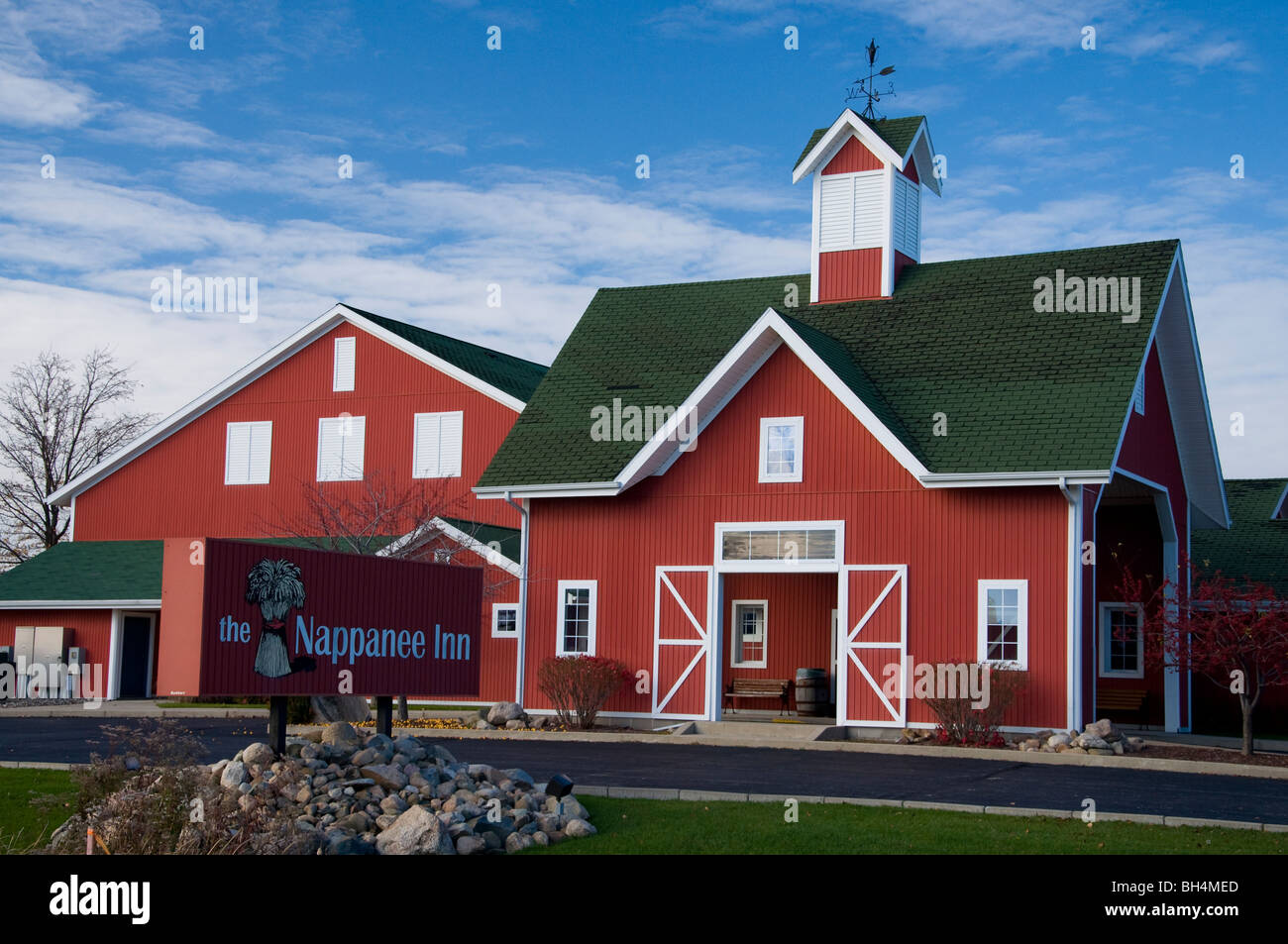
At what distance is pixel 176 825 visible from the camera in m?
11.5

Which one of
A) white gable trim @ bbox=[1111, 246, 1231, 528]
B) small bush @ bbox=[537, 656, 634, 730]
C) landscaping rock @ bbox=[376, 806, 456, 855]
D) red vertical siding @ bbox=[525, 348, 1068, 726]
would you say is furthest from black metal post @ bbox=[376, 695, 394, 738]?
white gable trim @ bbox=[1111, 246, 1231, 528]

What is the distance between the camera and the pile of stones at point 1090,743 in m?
21.3

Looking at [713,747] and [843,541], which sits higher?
[843,541]

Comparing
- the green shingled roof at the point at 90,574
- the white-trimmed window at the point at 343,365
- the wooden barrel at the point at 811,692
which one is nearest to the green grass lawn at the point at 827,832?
the wooden barrel at the point at 811,692

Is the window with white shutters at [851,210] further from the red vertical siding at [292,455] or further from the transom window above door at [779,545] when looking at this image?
the red vertical siding at [292,455]

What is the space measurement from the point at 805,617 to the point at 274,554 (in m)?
17.6

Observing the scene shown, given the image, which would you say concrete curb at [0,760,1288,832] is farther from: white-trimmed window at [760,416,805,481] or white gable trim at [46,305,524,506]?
white gable trim at [46,305,524,506]

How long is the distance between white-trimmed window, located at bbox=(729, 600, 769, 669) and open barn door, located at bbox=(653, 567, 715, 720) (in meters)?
4.65

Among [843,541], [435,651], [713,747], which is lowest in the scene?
[713,747]

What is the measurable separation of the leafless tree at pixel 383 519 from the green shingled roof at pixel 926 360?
2.62m

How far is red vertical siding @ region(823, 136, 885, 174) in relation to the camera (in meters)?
28.9

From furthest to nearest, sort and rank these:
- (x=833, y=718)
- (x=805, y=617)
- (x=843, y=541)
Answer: (x=805, y=617) < (x=833, y=718) < (x=843, y=541)
